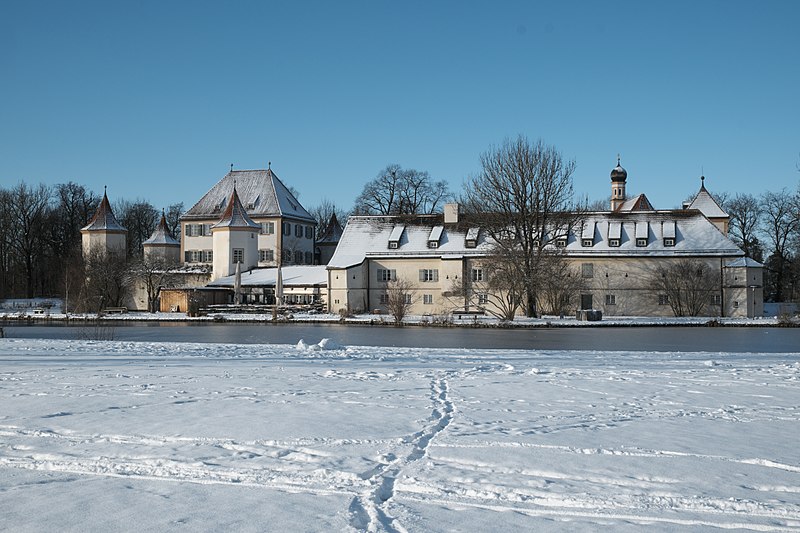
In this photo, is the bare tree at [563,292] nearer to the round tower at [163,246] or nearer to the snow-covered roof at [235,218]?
the snow-covered roof at [235,218]

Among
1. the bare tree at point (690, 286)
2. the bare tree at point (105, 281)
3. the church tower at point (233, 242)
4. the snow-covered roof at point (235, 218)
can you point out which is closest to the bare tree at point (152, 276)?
the bare tree at point (105, 281)

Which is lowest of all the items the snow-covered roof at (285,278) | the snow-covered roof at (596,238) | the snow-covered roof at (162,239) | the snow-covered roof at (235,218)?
the snow-covered roof at (285,278)

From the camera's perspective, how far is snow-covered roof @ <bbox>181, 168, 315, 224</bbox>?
202 feet

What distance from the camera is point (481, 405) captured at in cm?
1181

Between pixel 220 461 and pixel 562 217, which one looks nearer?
pixel 220 461

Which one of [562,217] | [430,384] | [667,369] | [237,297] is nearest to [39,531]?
[430,384]

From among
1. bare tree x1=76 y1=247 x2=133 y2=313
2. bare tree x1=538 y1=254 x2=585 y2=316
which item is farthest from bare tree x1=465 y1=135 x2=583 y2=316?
bare tree x1=76 y1=247 x2=133 y2=313

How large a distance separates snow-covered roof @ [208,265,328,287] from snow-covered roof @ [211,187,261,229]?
11.9 feet

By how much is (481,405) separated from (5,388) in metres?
7.71

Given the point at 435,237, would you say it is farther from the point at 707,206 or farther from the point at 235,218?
the point at 707,206

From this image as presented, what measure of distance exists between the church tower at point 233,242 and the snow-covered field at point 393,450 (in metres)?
39.7

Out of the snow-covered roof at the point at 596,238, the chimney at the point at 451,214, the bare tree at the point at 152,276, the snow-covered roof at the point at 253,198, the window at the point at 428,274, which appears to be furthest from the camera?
the snow-covered roof at the point at 253,198

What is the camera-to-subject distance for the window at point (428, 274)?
49.6 meters

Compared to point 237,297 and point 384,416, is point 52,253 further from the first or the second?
point 384,416
